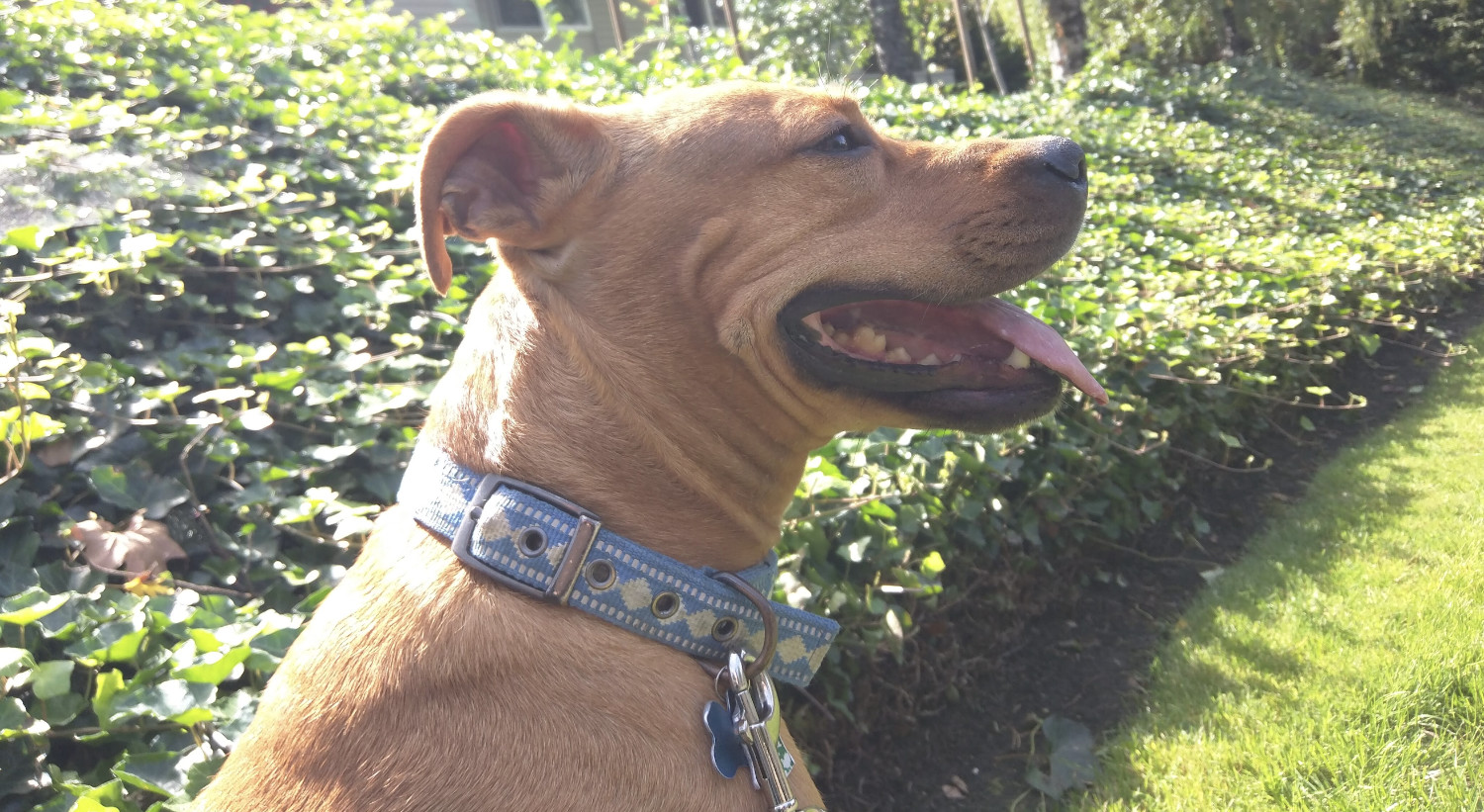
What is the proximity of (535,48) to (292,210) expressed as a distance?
5383 millimetres

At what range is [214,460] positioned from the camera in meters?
3.08

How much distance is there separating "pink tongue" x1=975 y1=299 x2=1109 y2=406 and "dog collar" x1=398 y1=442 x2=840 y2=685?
90 centimetres

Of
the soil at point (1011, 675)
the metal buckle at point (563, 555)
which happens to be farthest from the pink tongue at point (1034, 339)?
the soil at point (1011, 675)

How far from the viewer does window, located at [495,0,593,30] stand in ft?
58.5

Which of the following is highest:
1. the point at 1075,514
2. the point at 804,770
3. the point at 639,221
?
the point at 639,221

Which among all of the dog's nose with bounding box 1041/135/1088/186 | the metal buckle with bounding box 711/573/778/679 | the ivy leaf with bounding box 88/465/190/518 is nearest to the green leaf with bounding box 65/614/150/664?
the ivy leaf with bounding box 88/465/190/518

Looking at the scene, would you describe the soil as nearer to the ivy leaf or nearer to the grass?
the grass

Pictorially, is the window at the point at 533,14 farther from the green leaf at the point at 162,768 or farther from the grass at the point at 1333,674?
the green leaf at the point at 162,768

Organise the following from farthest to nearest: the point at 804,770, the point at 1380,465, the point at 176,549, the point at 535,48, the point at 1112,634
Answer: the point at 535,48 → the point at 1380,465 → the point at 1112,634 → the point at 176,549 → the point at 804,770

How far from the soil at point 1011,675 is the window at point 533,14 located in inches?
647

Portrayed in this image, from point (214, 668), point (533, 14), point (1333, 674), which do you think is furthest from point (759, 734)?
point (533, 14)

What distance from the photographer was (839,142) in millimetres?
2340

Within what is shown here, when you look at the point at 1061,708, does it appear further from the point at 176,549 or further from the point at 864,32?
the point at 864,32

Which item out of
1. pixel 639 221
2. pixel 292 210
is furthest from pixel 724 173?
pixel 292 210
